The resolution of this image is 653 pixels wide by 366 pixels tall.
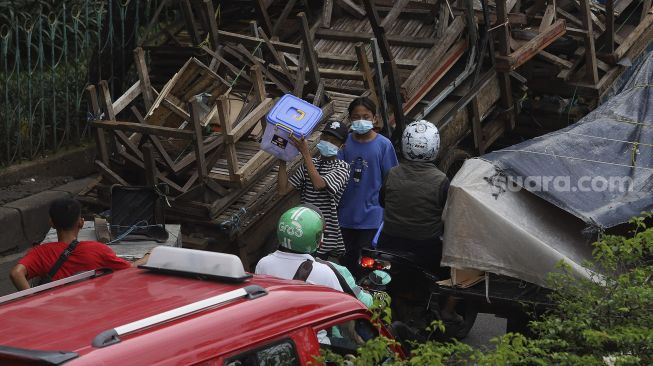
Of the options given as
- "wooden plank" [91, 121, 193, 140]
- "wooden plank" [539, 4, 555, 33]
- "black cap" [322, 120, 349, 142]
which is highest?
"wooden plank" [539, 4, 555, 33]

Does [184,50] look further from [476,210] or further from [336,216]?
[476,210]

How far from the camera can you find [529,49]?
985 cm

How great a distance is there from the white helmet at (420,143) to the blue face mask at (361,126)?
738 millimetres

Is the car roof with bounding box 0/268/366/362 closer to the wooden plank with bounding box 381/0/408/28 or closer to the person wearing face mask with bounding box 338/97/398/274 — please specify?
the person wearing face mask with bounding box 338/97/398/274

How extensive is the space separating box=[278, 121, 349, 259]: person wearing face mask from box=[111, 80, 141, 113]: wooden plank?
1.93m

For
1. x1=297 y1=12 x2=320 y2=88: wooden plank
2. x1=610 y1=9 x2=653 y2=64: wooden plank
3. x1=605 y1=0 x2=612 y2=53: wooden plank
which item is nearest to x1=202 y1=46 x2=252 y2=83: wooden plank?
x1=297 y1=12 x2=320 y2=88: wooden plank

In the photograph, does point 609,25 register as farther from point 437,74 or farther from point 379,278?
point 379,278

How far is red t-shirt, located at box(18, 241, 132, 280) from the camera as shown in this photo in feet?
18.4

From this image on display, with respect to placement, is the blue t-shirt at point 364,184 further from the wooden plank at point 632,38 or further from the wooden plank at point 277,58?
the wooden plank at point 632,38

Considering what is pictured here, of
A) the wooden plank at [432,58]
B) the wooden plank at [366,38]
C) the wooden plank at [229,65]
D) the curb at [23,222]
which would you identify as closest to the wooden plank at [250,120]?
the wooden plank at [229,65]

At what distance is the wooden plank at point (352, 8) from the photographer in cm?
1061

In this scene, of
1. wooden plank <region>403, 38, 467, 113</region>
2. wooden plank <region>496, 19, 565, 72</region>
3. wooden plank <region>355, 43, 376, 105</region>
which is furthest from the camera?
wooden plank <region>496, 19, 565, 72</region>

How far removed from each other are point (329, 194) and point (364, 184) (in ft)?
1.45

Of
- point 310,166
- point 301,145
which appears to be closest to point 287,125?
point 301,145
